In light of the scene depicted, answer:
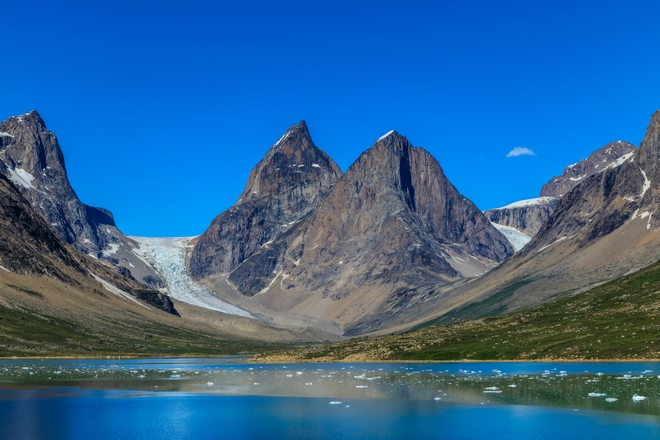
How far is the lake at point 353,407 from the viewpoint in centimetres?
5453

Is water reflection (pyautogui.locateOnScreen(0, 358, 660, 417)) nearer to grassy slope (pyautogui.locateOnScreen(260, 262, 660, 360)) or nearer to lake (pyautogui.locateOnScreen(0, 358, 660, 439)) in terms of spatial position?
lake (pyautogui.locateOnScreen(0, 358, 660, 439))

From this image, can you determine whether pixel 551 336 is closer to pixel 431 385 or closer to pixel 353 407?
pixel 431 385

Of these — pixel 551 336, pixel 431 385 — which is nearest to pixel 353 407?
pixel 431 385

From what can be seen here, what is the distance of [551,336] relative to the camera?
149 metres

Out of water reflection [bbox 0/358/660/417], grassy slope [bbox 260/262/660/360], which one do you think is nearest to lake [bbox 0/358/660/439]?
water reflection [bbox 0/358/660/417]

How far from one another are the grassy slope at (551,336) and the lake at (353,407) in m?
26.2

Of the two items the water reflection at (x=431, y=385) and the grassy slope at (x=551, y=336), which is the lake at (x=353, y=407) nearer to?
the water reflection at (x=431, y=385)

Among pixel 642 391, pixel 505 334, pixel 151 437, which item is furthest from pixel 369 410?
pixel 505 334

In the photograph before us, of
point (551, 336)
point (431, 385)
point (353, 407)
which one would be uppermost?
point (551, 336)

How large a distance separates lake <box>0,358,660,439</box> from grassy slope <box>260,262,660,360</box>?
26204mm

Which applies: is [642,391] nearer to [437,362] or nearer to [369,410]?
[369,410]

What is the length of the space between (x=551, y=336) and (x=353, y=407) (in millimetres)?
91293

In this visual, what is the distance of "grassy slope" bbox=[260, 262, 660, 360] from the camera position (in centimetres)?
12875

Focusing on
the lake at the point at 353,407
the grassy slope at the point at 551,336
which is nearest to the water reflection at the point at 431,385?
the lake at the point at 353,407
